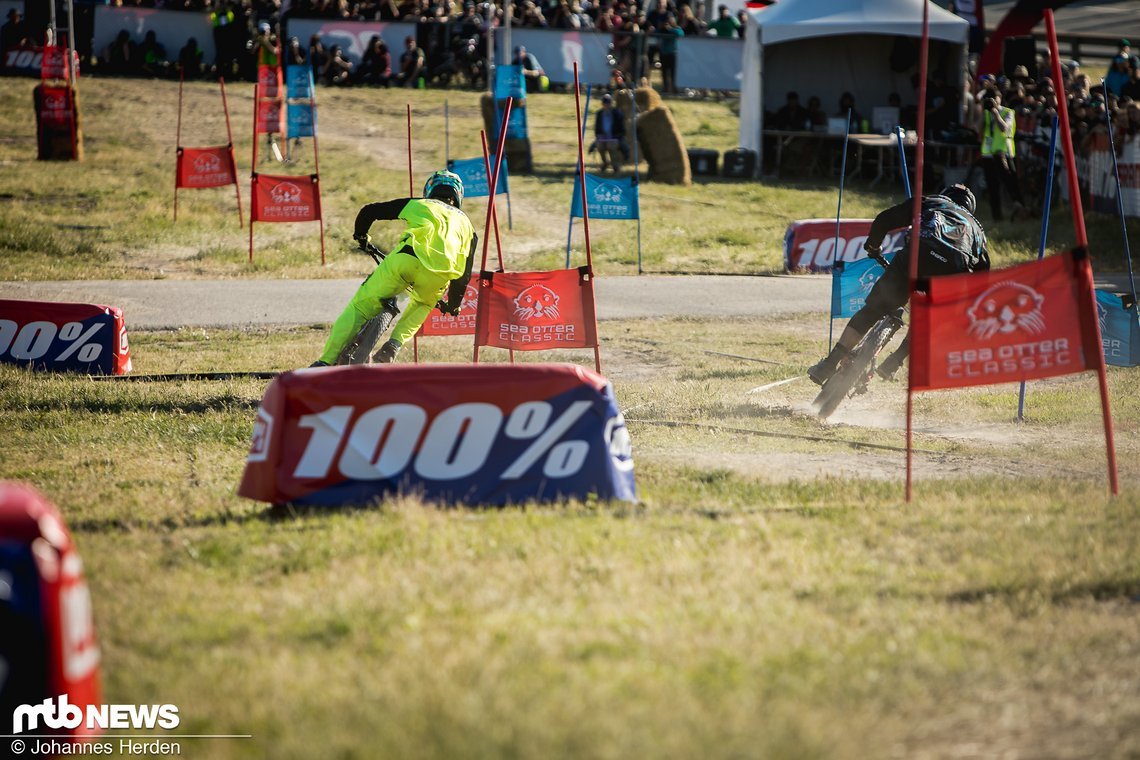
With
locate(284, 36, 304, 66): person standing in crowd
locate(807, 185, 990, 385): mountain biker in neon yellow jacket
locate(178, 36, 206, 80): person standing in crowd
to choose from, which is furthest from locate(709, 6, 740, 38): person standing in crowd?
locate(807, 185, 990, 385): mountain biker in neon yellow jacket

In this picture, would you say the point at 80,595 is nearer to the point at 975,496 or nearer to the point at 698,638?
the point at 698,638

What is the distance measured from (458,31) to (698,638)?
3232 centimetres

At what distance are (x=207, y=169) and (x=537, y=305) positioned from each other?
12183 millimetres

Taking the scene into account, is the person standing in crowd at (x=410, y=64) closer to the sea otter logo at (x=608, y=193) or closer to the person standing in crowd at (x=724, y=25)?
the person standing in crowd at (x=724, y=25)

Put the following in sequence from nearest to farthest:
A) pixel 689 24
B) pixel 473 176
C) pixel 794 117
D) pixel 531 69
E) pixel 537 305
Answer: pixel 537 305 → pixel 473 176 → pixel 794 117 → pixel 531 69 → pixel 689 24

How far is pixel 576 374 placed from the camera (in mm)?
6762

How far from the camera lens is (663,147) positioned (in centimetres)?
2717

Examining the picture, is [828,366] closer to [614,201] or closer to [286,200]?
[614,201]

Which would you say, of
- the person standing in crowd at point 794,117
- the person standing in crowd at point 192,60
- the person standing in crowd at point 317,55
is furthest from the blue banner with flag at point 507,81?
the person standing in crowd at point 192,60

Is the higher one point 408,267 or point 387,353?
point 408,267

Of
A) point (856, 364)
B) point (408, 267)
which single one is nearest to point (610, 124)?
point (856, 364)

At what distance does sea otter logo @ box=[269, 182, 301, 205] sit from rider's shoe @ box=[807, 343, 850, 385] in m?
10.5

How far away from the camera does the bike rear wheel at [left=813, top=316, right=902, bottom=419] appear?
1036 cm

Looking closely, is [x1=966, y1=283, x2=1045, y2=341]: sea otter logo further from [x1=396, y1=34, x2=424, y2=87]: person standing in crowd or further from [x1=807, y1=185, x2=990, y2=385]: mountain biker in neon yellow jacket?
[x1=396, y1=34, x2=424, y2=87]: person standing in crowd
